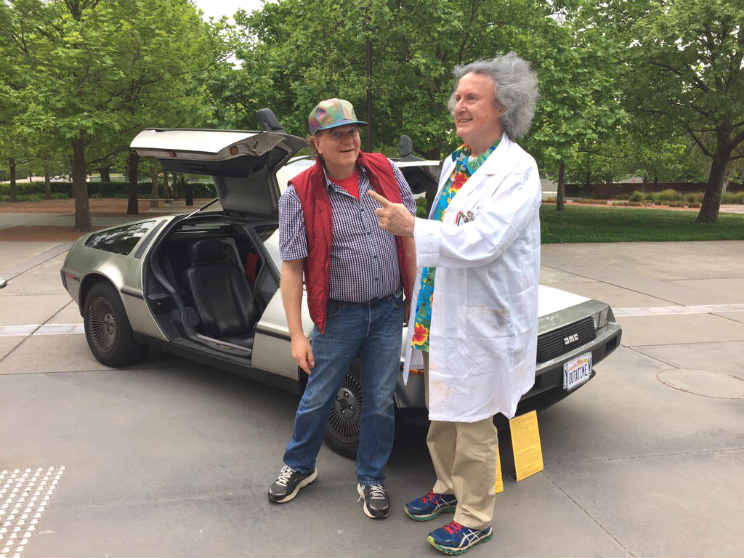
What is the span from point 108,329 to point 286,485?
2656 millimetres

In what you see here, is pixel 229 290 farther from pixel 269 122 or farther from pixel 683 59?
pixel 683 59

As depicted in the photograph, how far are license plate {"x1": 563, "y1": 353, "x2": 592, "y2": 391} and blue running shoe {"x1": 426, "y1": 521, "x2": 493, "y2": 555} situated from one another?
1055 mm

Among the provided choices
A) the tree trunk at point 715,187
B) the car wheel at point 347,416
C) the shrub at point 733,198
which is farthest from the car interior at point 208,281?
the shrub at point 733,198

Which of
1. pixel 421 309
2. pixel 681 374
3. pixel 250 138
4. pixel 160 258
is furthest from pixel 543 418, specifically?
pixel 160 258

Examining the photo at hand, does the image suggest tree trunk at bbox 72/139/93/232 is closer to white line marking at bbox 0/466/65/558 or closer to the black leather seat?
the black leather seat

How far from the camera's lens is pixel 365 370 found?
111 inches

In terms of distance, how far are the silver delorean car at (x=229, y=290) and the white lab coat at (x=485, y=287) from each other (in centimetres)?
60

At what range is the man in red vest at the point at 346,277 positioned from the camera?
8.45 ft

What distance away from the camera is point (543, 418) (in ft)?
13.1

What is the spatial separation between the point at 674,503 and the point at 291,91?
14188 mm

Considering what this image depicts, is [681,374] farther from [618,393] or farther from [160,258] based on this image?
[160,258]

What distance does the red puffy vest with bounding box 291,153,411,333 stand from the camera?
2572 millimetres

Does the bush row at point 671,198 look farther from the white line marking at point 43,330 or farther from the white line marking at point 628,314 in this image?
the white line marking at point 43,330

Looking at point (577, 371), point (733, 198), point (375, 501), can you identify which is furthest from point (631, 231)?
point (733, 198)
